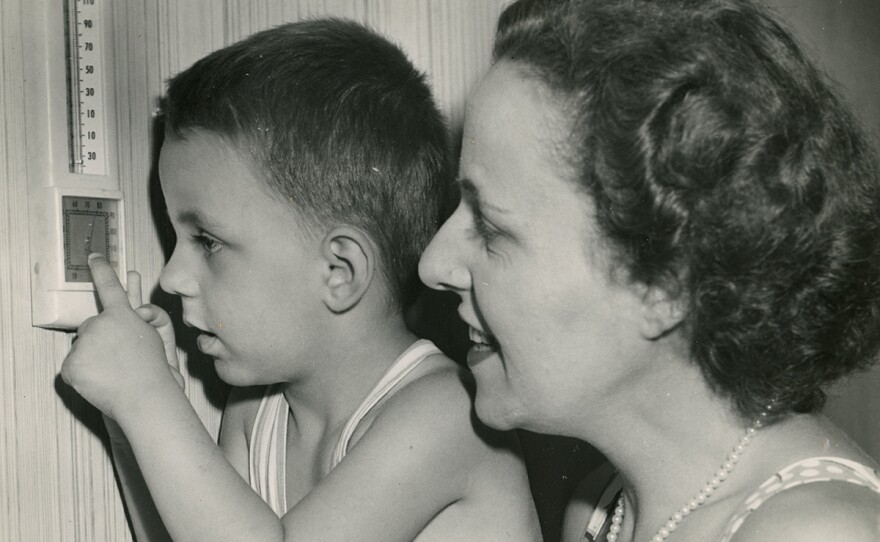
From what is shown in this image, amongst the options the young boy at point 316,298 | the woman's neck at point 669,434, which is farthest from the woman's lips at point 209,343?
the woman's neck at point 669,434

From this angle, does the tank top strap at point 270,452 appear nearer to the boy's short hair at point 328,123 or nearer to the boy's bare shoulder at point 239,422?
the boy's bare shoulder at point 239,422

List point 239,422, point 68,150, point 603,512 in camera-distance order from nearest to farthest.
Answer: point 68,150, point 603,512, point 239,422

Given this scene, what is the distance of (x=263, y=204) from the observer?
100 centimetres

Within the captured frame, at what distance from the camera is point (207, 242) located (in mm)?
1004

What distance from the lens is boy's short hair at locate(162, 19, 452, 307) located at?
100cm

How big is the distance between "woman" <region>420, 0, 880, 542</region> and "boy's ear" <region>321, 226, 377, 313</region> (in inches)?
5.6

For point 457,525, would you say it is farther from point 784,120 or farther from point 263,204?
point 784,120

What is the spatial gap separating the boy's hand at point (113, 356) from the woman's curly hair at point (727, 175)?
1.53 ft

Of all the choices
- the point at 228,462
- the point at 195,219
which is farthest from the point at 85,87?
the point at 228,462

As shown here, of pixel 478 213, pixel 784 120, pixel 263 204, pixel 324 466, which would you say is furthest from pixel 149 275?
pixel 784 120

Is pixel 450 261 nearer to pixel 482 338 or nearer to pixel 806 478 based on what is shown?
pixel 482 338

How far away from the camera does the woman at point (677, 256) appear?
0.77m

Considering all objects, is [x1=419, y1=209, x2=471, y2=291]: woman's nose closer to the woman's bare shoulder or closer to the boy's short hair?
the boy's short hair

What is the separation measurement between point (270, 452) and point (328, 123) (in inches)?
16.2
